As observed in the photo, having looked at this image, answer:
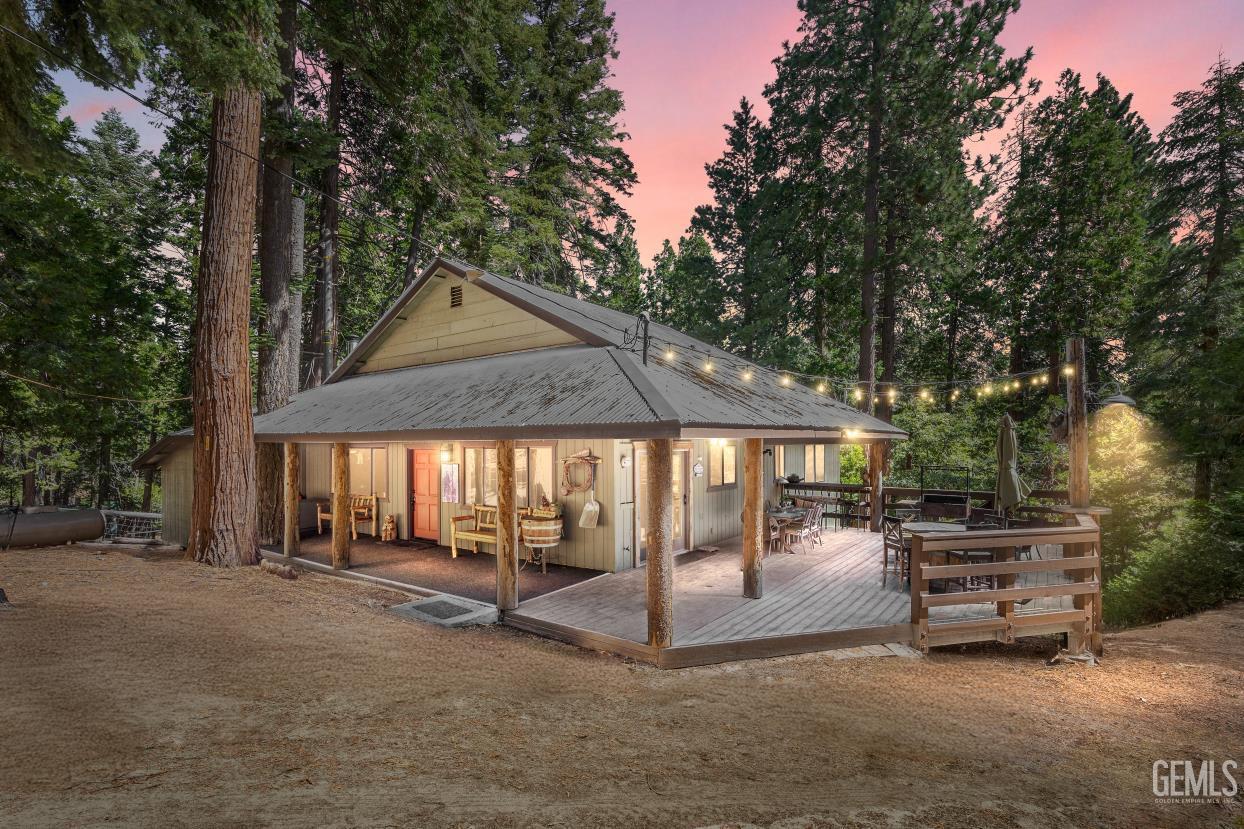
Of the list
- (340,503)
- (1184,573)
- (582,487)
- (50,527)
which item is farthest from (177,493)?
(1184,573)

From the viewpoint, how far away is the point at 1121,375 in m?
19.0

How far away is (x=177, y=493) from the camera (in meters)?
11.8

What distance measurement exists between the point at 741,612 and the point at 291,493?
26.1 ft

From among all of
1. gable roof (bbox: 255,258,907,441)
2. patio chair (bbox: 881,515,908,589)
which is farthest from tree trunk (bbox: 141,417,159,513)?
patio chair (bbox: 881,515,908,589)

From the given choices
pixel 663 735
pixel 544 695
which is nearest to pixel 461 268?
pixel 544 695

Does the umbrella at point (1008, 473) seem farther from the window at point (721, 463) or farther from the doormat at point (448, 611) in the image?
the doormat at point (448, 611)

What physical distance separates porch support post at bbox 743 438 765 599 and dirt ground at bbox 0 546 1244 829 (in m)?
1.56

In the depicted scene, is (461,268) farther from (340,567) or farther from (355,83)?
(355,83)

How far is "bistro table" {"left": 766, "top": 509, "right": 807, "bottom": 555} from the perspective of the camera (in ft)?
33.3

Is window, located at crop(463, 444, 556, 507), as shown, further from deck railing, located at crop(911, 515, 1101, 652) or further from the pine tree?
the pine tree

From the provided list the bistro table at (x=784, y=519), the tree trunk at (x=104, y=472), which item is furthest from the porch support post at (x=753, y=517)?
the tree trunk at (x=104, y=472)

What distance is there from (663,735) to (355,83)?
17620 mm

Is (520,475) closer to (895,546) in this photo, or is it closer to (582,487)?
(582,487)

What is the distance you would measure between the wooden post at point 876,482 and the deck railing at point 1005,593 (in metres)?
5.74
